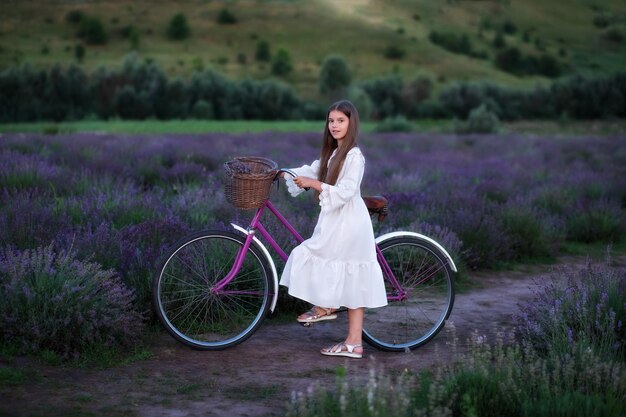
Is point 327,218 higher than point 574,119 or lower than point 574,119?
higher

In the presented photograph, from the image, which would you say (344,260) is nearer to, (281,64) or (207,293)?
(207,293)

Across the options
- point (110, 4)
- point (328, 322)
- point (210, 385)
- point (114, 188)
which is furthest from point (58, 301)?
point (110, 4)

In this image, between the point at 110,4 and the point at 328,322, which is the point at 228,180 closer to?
the point at 328,322

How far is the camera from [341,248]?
4828 millimetres

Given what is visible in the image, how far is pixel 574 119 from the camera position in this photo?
4484 centimetres

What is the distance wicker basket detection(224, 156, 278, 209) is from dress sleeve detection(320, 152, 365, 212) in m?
0.38

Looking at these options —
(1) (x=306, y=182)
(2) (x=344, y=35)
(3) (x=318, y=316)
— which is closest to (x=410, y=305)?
(3) (x=318, y=316)

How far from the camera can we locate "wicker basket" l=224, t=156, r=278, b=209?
183 inches

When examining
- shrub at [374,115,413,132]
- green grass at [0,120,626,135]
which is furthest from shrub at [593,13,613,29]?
shrub at [374,115,413,132]

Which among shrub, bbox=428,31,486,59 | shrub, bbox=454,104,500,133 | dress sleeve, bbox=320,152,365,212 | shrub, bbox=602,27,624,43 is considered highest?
shrub, bbox=602,27,624,43

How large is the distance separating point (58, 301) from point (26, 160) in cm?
533

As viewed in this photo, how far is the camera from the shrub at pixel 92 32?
59562 millimetres

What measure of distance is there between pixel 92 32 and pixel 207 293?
58942mm

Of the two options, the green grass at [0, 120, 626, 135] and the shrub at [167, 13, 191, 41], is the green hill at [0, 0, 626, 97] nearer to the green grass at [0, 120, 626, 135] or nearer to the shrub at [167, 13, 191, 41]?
the shrub at [167, 13, 191, 41]
